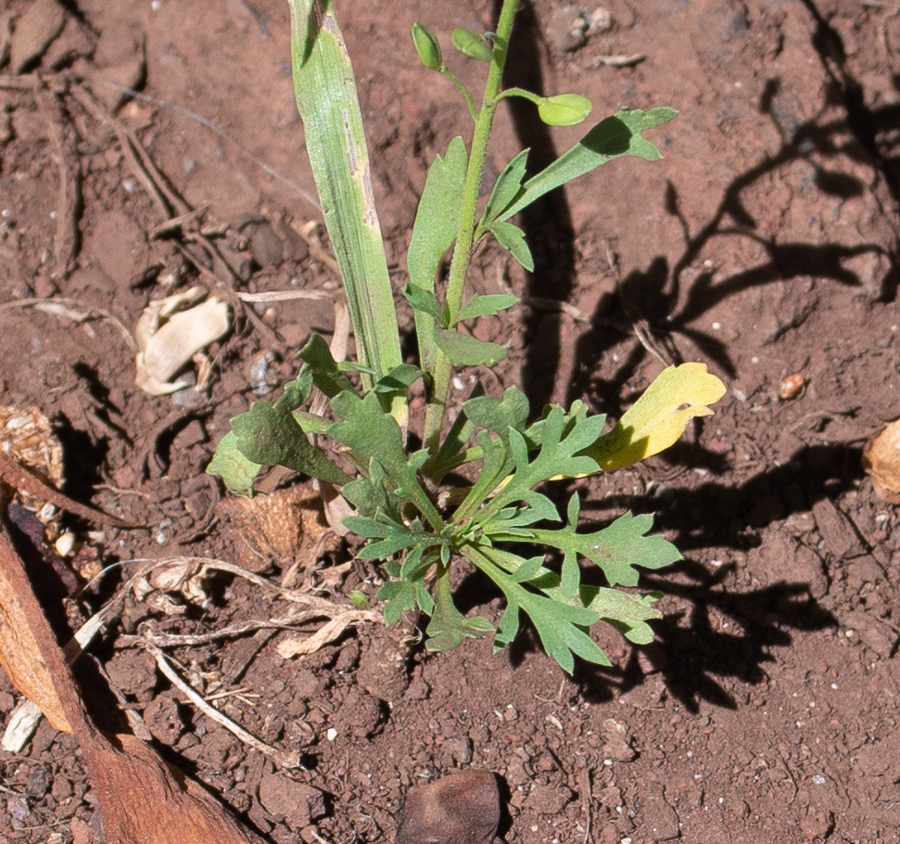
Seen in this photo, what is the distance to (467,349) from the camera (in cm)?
188

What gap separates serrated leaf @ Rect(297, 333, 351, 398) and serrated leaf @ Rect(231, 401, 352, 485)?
0.41ft

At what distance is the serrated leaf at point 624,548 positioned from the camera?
6.36 ft

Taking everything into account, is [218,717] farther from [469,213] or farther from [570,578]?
[469,213]

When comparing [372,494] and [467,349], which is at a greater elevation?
[467,349]

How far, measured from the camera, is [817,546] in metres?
2.64

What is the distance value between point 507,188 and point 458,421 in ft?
1.95

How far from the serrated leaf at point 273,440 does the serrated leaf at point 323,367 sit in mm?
124

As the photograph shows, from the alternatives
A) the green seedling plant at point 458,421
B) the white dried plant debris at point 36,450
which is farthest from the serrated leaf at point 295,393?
the white dried plant debris at point 36,450

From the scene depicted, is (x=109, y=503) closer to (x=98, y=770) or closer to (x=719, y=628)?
(x=98, y=770)

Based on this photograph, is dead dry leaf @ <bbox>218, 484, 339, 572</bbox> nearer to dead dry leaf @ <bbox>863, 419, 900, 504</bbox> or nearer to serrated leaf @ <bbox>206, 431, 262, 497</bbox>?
serrated leaf @ <bbox>206, 431, 262, 497</bbox>

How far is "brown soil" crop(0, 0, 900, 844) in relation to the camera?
7.70 feet

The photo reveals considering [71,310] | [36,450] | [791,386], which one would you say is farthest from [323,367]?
[791,386]

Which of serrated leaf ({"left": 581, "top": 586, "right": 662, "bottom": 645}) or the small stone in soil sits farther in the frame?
the small stone in soil

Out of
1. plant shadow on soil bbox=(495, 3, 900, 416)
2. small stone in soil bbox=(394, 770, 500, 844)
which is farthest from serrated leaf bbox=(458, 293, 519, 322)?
small stone in soil bbox=(394, 770, 500, 844)
